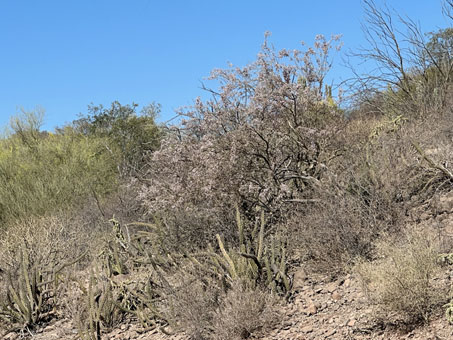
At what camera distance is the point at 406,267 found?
4.77 m

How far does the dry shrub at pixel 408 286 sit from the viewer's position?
15.2 feet

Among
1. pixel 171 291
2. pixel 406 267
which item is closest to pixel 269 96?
pixel 171 291

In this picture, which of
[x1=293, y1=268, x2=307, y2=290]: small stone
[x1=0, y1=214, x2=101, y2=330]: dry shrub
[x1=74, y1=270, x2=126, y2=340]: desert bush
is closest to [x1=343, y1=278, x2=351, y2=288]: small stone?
[x1=293, y1=268, x2=307, y2=290]: small stone

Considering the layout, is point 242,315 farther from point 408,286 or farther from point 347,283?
point 408,286

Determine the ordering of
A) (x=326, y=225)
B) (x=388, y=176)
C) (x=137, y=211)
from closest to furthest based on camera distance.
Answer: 1. (x=326, y=225)
2. (x=388, y=176)
3. (x=137, y=211)

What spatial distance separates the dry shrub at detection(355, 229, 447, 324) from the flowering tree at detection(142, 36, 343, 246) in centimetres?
277

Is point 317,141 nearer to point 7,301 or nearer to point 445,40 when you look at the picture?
point 7,301

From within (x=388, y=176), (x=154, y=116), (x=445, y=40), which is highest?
(x=154, y=116)

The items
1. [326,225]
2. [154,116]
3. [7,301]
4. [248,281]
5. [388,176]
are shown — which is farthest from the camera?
[154,116]

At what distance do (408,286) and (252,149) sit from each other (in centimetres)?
385

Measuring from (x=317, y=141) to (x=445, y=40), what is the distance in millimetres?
7043

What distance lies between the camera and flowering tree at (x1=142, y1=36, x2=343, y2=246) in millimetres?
7891

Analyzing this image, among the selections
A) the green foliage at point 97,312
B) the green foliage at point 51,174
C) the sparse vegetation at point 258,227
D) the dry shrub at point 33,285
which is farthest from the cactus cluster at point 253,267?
the green foliage at point 51,174

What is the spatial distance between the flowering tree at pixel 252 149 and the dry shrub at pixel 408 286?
277 cm
